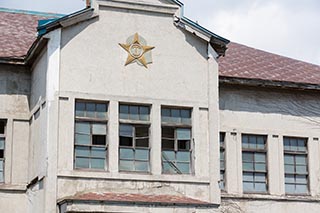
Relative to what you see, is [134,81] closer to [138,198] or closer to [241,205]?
[138,198]

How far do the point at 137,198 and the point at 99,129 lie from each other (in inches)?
85.2

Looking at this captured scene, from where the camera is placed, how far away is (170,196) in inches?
771

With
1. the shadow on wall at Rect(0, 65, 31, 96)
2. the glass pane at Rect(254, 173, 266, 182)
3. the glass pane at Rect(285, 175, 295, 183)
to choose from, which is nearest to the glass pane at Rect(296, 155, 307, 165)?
the glass pane at Rect(285, 175, 295, 183)

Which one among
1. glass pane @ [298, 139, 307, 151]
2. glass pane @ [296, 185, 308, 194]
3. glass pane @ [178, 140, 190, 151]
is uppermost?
glass pane @ [298, 139, 307, 151]

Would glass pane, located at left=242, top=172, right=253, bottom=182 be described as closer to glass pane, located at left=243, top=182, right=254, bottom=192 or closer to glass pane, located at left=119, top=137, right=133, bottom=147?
glass pane, located at left=243, top=182, right=254, bottom=192

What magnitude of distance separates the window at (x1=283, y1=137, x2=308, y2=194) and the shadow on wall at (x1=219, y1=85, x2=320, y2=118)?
94 centimetres

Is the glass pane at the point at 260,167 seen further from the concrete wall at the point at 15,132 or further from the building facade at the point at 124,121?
the concrete wall at the point at 15,132

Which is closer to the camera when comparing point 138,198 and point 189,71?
point 138,198

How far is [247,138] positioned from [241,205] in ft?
6.86

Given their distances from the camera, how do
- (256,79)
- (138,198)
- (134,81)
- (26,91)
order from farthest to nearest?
(256,79) < (26,91) < (134,81) < (138,198)

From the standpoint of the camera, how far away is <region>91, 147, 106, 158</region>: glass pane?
1961 centimetres

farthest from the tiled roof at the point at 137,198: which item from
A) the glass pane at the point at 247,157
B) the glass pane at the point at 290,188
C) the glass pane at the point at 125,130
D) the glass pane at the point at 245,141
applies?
the glass pane at the point at 290,188

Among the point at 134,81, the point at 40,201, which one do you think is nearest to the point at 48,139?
the point at 40,201

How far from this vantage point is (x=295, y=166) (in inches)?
919
